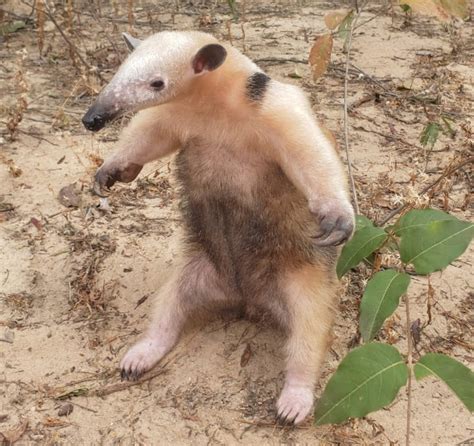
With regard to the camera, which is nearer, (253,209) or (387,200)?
(253,209)

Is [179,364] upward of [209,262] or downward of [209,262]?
downward

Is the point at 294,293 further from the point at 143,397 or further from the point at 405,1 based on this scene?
the point at 405,1

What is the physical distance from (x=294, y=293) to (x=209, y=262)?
0.47 m

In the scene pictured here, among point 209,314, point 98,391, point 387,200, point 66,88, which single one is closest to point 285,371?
point 209,314

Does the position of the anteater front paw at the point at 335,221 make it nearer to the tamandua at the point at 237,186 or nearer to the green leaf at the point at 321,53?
the tamandua at the point at 237,186

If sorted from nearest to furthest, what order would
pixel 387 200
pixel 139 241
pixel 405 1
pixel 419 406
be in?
pixel 419 406 < pixel 405 1 < pixel 139 241 < pixel 387 200

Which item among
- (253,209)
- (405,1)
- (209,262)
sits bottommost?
(209,262)

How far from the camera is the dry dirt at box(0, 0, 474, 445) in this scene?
291cm

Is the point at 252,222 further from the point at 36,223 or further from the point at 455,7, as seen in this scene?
the point at 36,223

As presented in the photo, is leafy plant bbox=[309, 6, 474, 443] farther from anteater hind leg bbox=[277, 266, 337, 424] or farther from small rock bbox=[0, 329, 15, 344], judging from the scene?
small rock bbox=[0, 329, 15, 344]

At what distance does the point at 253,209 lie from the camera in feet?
10.1

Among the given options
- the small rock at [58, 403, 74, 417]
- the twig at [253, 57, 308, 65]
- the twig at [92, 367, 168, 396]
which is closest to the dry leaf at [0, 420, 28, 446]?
the small rock at [58, 403, 74, 417]

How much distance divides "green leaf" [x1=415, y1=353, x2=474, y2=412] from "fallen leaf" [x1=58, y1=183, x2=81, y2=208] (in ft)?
8.43

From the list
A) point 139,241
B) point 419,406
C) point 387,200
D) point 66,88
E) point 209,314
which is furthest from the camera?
point 66,88
